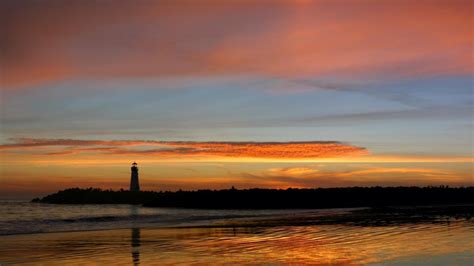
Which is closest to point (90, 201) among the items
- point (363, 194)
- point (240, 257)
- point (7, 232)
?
point (363, 194)

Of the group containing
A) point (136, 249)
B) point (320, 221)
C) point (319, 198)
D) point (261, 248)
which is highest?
point (319, 198)

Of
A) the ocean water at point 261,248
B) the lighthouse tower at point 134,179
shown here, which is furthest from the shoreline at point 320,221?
the lighthouse tower at point 134,179

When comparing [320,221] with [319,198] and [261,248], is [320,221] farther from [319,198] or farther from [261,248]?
[319,198]

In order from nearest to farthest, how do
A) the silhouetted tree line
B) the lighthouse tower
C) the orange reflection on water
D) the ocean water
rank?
1. the ocean water
2. the orange reflection on water
3. the silhouetted tree line
4. the lighthouse tower

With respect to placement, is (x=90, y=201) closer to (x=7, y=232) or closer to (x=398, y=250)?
(x=7, y=232)

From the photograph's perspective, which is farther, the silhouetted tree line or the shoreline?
the silhouetted tree line

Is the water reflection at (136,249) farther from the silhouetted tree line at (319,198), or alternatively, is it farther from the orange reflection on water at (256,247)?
the silhouetted tree line at (319,198)

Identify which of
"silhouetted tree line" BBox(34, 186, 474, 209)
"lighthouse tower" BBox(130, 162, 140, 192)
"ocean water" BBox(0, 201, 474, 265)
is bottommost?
"ocean water" BBox(0, 201, 474, 265)

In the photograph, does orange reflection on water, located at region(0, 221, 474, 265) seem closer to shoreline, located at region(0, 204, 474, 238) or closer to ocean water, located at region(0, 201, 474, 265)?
ocean water, located at region(0, 201, 474, 265)

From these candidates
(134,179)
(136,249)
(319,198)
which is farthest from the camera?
(134,179)

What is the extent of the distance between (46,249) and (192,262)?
6655 mm

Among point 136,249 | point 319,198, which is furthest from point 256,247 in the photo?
point 319,198

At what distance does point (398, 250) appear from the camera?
1648cm

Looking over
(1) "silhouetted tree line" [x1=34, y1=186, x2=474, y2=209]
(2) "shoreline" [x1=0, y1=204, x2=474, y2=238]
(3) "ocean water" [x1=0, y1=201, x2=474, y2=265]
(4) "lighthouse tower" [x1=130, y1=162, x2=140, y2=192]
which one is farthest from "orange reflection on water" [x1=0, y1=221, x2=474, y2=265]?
(4) "lighthouse tower" [x1=130, y1=162, x2=140, y2=192]
